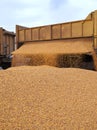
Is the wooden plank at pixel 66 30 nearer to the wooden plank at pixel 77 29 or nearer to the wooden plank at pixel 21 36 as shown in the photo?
the wooden plank at pixel 77 29

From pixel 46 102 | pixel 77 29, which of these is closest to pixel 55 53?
pixel 77 29

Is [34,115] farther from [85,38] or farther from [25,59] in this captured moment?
[25,59]

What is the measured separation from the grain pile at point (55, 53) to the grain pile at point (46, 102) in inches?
147

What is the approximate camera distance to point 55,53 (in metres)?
9.95

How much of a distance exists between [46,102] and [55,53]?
5874mm

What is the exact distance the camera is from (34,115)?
12.1 ft

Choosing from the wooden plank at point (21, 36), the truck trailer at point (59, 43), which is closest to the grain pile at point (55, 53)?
the truck trailer at point (59, 43)

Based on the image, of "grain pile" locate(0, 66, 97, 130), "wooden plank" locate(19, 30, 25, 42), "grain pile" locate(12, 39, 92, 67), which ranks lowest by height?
"grain pile" locate(0, 66, 97, 130)

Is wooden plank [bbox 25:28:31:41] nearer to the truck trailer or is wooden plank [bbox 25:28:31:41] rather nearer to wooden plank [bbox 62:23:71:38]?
the truck trailer

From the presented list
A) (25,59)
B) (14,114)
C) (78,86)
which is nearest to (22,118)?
(14,114)

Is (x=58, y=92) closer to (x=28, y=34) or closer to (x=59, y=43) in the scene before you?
(x=59, y=43)

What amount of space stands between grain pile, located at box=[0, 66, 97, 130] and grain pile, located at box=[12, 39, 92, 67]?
12.2 feet

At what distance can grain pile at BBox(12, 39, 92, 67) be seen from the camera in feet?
31.3

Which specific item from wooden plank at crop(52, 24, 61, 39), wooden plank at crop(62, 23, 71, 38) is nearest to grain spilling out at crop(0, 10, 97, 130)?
wooden plank at crop(62, 23, 71, 38)
